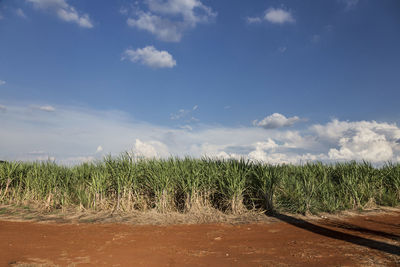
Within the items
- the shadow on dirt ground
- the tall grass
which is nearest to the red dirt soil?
the shadow on dirt ground

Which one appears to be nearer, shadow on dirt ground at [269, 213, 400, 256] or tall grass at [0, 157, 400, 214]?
shadow on dirt ground at [269, 213, 400, 256]

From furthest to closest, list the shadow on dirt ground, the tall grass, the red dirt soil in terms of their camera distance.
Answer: the tall grass < the shadow on dirt ground < the red dirt soil

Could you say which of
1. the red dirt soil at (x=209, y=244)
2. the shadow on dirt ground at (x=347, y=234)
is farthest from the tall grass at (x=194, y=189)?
the red dirt soil at (x=209, y=244)

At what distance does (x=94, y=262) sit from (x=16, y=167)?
30.8 feet

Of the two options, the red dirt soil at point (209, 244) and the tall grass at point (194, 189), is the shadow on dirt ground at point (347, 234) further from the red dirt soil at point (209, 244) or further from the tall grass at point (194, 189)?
the tall grass at point (194, 189)

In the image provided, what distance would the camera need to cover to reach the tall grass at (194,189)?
8422mm

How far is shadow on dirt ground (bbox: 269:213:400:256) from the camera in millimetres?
5188

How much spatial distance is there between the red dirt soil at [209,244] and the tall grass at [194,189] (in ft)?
3.51

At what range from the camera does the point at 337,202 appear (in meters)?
8.85

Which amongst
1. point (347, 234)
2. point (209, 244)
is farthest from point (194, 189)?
point (347, 234)

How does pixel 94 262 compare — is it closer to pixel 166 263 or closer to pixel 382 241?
pixel 166 263

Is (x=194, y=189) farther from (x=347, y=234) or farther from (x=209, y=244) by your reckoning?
(x=347, y=234)

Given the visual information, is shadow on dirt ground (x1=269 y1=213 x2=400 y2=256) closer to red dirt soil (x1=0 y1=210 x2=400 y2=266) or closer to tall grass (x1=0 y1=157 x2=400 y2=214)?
red dirt soil (x1=0 y1=210 x2=400 y2=266)

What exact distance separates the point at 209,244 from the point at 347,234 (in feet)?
11.1
